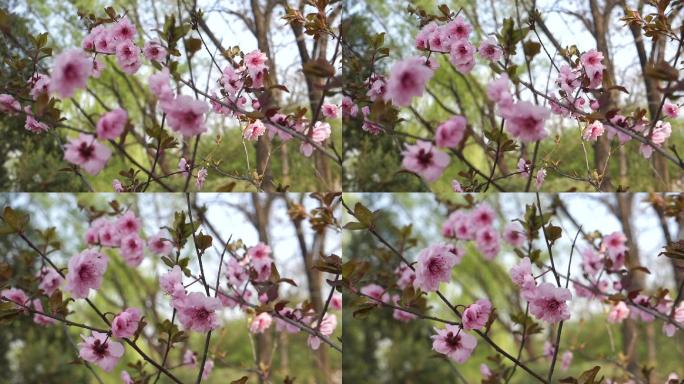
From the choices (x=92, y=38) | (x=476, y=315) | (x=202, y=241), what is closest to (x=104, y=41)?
(x=92, y=38)

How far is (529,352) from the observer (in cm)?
343

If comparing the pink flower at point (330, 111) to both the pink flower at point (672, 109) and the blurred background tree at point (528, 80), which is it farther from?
the pink flower at point (672, 109)

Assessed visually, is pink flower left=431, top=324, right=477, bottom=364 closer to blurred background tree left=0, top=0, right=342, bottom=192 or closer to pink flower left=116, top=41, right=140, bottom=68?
pink flower left=116, top=41, right=140, bottom=68

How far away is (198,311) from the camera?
52.6 inches

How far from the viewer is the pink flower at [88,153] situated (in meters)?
1.06

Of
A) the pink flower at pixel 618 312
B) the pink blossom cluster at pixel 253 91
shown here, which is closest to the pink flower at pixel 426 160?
the pink blossom cluster at pixel 253 91

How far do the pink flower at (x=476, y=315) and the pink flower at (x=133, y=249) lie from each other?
3.41ft

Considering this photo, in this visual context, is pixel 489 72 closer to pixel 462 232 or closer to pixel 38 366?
pixel 462 232

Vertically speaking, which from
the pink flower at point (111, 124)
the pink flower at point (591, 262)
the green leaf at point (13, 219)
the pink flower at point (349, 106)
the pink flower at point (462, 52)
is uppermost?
the pink flower at point (349, 106)

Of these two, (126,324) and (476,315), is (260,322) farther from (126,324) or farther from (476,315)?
(476,315)

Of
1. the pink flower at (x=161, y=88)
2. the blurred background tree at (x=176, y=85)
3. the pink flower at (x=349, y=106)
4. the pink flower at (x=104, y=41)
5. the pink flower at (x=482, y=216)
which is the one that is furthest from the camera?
the blurred background tree at (x=176, y=85)

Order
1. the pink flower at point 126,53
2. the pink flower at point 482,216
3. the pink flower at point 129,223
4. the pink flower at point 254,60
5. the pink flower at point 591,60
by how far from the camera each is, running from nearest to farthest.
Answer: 1. the pink flower at point 126,53
2. the pink flower at point 591,60
3. the pink flower at point 129,223
4. the pink flower at point 254,60
5. the pink flower at point 482,216

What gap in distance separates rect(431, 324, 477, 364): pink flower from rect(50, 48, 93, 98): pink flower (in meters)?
0.75

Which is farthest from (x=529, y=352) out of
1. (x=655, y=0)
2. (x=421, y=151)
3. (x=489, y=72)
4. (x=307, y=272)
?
(x=421, y=151)
